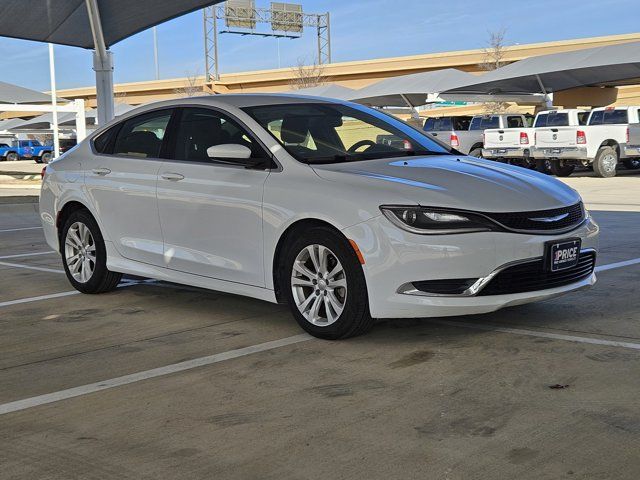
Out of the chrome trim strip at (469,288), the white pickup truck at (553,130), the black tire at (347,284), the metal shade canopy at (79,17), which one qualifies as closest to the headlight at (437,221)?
the chrome trim strip at (469,288)

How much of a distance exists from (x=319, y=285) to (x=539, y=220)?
4.63 feet

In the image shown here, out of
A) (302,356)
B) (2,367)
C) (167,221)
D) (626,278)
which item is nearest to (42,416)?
(2,367)

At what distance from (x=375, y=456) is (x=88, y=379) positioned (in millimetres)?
1962

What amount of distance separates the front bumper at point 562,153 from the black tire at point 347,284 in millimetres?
18989

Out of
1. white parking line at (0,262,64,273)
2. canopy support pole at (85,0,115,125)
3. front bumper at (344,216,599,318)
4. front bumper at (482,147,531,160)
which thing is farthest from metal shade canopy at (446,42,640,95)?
front bumper at (344,216,599,318)

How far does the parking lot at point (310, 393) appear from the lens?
354 cm

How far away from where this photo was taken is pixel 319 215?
5414 millimetres

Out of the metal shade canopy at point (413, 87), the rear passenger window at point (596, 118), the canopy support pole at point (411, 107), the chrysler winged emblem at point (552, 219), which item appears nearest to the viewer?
the chrysler winged emblem at point (552, 219)

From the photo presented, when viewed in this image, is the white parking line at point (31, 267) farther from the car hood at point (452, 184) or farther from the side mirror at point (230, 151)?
the car hood at point (452, 184)

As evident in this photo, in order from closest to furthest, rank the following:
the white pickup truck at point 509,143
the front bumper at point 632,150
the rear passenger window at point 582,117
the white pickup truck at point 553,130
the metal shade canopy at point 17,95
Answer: the front bumper at point 632,150
the white pickup truck at point 553,130
the rear passenger window at point 582,117
the white pickup truck at point 509,143
the metal shade canopy at point 17,95

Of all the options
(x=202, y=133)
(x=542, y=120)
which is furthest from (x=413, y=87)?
(x=202, y=133)

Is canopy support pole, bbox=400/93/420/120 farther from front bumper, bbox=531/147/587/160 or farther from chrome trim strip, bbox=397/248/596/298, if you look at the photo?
chrome trim strip, bbox=397/248/596/298

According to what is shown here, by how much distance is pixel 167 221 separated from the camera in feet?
21.4

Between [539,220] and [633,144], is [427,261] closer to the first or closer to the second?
[539,220]
